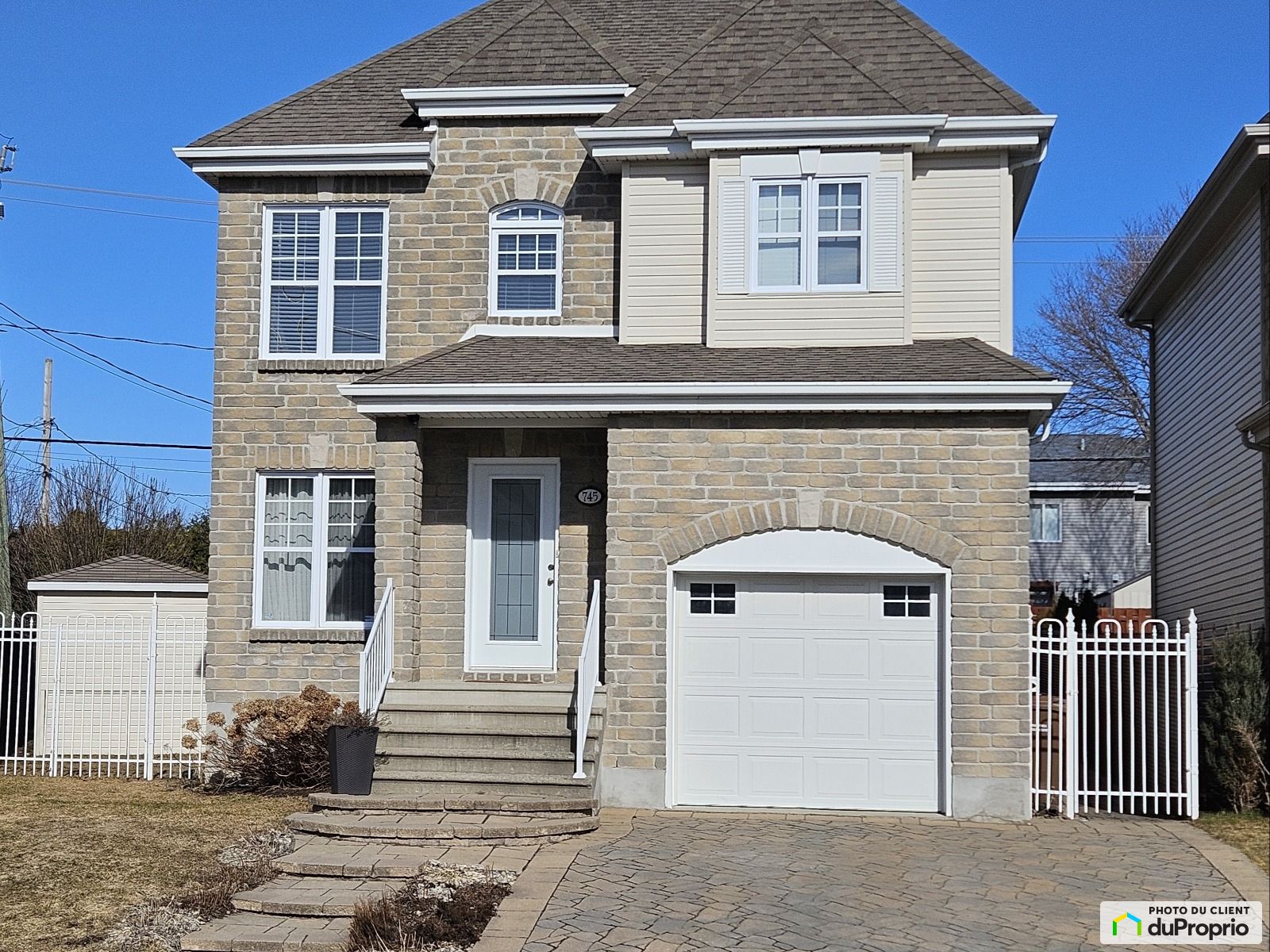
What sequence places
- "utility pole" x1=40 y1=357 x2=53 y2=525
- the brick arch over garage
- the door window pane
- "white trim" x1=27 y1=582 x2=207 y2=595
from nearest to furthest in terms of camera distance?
the brick arch over garage < the door window pane < "white trim" x1=27 y1=582 x2=207 y2=595 < "utility pole" x1=40 y1=357 x2=53 y2=525

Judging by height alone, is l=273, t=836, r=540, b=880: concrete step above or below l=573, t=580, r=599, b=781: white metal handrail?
below

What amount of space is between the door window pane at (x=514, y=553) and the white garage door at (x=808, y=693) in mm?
2130

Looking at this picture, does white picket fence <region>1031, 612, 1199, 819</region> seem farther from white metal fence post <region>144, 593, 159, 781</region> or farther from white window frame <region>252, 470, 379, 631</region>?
white metal fence post <region>144, 593, 159, 781</region>

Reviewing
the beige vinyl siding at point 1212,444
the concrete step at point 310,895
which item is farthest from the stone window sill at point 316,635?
the beige vinyl siding at point 1212,444

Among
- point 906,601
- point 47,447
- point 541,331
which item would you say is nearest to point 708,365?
point 541,331

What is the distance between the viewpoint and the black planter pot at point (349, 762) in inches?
468

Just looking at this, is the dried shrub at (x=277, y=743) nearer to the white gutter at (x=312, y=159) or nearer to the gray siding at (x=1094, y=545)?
→ the white gutter at (x=312, y=159)

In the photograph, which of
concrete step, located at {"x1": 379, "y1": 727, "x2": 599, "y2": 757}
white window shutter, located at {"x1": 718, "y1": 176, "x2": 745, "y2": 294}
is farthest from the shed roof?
white window shutter, located at {"x1": 718, "y1": 176, "x2": 745, "y2": 294}

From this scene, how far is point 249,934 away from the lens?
8258 mm

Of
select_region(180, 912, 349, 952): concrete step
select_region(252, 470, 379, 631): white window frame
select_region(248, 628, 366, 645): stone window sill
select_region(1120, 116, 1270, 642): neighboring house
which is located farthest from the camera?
select_region(252, 470, 379, 631): white window frame

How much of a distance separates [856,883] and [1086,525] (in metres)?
30.8

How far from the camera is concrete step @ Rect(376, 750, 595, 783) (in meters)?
12.1

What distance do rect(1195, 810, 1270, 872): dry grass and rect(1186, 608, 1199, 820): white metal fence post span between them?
19cm

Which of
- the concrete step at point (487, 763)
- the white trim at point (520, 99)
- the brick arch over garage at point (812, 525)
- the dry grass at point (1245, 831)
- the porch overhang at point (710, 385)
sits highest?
the white trim at point (520, 99)
